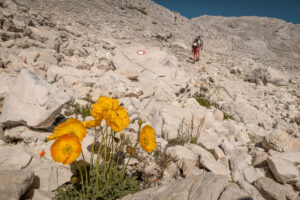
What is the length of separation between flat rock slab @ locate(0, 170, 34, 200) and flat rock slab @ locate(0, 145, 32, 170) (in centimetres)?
36

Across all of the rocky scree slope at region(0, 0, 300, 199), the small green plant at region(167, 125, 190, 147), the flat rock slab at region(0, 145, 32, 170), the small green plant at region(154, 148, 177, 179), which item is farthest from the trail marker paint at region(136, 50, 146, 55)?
the flat rock slab at region(0, 145, 32, 170)

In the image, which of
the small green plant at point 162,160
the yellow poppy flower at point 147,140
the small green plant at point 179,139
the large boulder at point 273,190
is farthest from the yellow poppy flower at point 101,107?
the large boulder at point 273,190

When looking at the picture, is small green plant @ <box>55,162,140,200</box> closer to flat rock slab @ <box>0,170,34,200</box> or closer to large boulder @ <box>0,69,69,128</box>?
flat rock slab @ <box>0,170,34,200</box>

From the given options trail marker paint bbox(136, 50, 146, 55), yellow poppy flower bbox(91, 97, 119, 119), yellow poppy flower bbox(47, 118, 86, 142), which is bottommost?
yellow poppy flower bbox(47, 118, 86, 142)

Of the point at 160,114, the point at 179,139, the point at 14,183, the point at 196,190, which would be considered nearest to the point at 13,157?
the point at 14,183

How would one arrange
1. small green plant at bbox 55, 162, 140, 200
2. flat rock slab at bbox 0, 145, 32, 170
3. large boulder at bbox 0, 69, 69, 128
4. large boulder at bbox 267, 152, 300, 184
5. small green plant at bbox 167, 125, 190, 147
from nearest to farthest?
1. small green plant at bbox 55, 162, 140, 200
2. flat rock slab at bbox 0, 145, 32, 170
3. large boulder at bbox 267, 152, 300, 184
4. large boulder at bbox 0, 69, 69, 128
5. small green plant at bbox 167, 125, 190, 147

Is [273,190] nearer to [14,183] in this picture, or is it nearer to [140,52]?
[14,183]

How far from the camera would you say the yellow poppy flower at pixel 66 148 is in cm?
144

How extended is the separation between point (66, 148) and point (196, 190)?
4.26 ft

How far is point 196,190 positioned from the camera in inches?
65.2

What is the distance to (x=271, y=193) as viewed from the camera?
91.1 inches

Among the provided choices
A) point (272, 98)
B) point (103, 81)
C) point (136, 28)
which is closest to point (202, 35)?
point (136, 28)

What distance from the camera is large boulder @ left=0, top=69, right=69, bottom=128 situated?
2.67 m

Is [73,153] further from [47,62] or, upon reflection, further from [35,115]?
[47,62]
